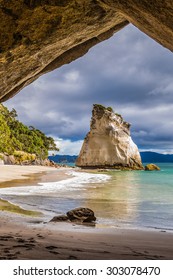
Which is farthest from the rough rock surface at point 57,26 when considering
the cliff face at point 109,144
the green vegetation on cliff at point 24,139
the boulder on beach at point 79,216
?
the cliff face at point 109,144

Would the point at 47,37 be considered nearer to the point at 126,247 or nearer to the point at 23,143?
the point at 126,247

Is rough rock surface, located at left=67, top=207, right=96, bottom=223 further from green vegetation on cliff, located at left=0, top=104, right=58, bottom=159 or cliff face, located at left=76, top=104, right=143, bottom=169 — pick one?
cliff face, located at left=76, top=104, right=143, bottom=169

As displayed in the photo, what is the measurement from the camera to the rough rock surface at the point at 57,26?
18.4 ft

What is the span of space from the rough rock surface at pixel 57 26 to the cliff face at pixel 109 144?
75.0m

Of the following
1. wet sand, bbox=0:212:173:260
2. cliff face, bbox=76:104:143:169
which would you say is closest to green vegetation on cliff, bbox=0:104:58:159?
cliff face, bbox=76:104:143:169

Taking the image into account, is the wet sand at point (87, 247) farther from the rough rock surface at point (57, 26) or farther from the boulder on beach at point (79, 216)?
the rough rock surface at point (57, 26)

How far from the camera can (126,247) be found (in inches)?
211

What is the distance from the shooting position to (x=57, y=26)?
703 centimetres

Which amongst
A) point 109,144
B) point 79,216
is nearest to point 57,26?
point 79,216

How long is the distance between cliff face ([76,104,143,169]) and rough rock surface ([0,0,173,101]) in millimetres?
74964

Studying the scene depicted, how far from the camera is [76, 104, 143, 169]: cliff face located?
83.9 meters

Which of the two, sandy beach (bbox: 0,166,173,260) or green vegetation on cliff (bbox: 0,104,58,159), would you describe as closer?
sandy beach (bbox: 0,166,173,260)

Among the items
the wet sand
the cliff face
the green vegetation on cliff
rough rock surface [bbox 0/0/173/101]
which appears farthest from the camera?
the cliff face

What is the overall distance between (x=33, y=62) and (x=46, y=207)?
6.09 metres
